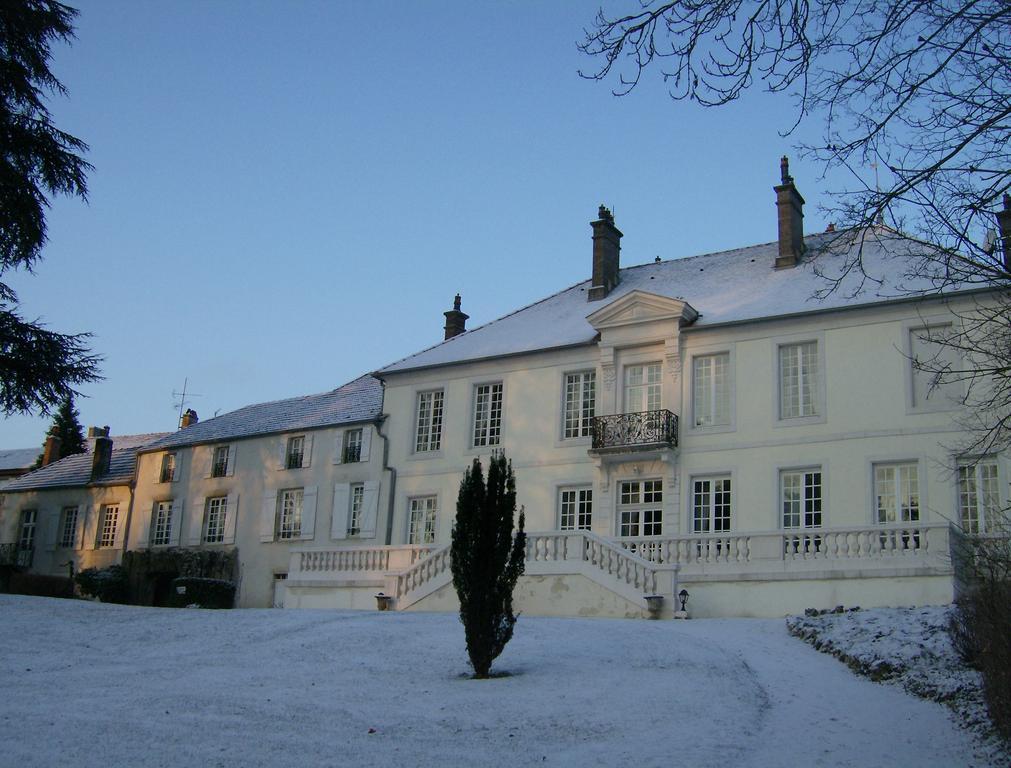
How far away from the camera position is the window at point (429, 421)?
106 feet

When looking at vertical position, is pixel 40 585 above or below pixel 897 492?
below

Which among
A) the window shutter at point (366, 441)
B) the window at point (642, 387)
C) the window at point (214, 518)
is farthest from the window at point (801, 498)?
the window at point (214, 518)

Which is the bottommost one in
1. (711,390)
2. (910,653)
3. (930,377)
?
(910,653)

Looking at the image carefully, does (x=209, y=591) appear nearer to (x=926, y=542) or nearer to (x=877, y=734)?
(x=926, y=542)

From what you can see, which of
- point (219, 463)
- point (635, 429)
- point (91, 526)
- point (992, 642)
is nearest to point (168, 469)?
point (219, 463)

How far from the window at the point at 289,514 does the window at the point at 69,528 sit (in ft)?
40.3

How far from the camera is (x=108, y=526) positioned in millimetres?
42594

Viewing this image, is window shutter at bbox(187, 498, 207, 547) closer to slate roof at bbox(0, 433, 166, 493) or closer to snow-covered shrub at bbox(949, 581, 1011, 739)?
slate roof at bbox(0, 433, 166, 493)

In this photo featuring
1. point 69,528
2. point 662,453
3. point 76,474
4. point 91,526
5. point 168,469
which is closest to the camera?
point 662,453

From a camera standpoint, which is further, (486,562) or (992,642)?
(486,562)

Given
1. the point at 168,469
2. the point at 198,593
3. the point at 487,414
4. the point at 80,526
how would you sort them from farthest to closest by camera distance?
1. the point at 80,526
2. the point at 168,469
3. the point at 487,414
4. the point at 198,593

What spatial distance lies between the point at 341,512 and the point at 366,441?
7.52ft

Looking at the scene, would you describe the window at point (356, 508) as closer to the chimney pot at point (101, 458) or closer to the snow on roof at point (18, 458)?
the chimney pot at point (101, 458)

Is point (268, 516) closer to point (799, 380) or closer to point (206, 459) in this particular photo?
point (206, 459)
